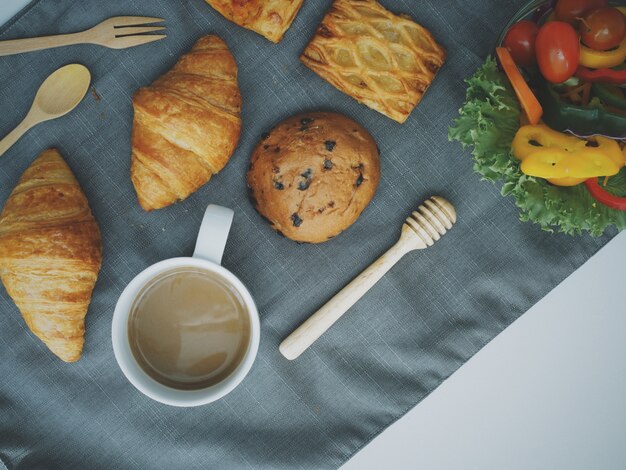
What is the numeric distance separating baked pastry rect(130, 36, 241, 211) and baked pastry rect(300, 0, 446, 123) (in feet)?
1.06

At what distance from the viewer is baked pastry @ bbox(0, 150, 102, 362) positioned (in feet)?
5.01

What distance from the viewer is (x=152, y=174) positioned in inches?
61.1

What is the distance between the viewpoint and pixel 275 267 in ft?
5.68

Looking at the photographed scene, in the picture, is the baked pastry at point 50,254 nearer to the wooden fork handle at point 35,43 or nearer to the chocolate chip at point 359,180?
the wooden fork handle at point 35,43

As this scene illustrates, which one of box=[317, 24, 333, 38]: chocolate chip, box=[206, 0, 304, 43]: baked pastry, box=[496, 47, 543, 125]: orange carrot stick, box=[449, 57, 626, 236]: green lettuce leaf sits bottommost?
box=[206, 0, 304, 43]: baked pastry

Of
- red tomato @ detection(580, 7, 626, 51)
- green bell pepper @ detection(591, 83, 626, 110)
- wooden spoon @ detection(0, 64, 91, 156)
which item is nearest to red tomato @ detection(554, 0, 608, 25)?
red tomato @ detection(580, 7, 626, 51)

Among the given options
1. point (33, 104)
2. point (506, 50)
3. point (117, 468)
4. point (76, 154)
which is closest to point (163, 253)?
point (76, 154)

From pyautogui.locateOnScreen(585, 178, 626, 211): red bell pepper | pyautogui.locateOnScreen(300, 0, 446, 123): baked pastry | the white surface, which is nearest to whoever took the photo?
pyautogui.locateOnScreen(585, 178, 626, 211): red bell pepper

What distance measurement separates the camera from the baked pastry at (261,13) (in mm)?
1605

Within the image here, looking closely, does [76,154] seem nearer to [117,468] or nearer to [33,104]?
[33,104]

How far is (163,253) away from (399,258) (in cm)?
78

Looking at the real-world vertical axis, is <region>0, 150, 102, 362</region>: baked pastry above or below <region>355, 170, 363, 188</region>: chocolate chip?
below

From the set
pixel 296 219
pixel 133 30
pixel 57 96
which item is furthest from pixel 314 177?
pixel 57 96

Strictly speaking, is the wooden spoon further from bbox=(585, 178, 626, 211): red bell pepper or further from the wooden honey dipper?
bbox=(585, 178, 626, 211): red bell pepper
